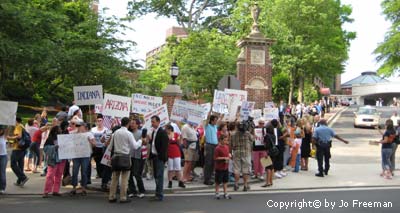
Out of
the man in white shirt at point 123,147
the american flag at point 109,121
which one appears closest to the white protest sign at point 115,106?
the american flag at point 109,121

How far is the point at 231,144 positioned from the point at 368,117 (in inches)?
941

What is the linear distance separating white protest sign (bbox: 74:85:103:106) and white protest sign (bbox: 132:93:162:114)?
98 centimetres

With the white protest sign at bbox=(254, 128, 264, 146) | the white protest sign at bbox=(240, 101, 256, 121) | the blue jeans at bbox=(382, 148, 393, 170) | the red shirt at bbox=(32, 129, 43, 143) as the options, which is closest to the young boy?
the white protest sign at bbox=(254, 128, 264, 146)

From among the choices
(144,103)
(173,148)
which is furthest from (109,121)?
(173,148)

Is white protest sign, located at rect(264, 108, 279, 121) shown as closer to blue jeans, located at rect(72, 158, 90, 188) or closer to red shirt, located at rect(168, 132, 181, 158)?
red shirt, located at rect(168, 132, 181, 158)

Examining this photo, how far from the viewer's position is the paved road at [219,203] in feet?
29.3

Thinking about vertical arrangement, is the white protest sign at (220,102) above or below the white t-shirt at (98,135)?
Result: above

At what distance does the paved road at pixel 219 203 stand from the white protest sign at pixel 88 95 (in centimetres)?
314

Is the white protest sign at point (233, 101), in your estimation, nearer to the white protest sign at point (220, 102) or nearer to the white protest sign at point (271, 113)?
the white protest sign at point (220, 102)

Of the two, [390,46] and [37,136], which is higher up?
[390,46]

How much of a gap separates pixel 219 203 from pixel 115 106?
4.11 meters

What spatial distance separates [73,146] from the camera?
10.4 m

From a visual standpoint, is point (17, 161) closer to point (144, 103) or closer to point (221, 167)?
point (144, 103)

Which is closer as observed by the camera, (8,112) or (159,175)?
(159,175)
